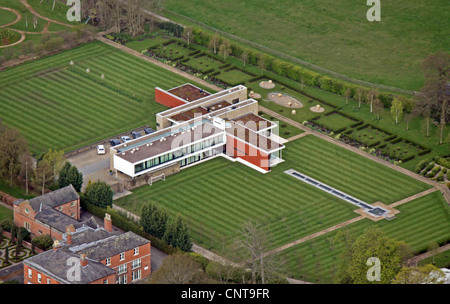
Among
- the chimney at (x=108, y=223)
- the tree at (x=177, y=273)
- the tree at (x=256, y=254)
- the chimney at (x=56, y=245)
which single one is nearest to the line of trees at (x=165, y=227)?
the chimney at (x=108, y=223)

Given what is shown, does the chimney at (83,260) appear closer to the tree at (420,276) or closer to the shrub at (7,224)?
the shrub at (7,224)

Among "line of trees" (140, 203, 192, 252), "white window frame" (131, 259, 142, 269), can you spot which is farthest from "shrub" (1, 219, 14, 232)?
"white window frame" (131, 259, 142, 269)

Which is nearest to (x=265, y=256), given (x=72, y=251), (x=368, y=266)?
(x=368, y=266)

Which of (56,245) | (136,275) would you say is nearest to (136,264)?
(136,275)

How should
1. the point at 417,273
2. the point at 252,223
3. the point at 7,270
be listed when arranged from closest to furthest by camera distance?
the point at 417,273 → the point at 7,270 → the point at 252,223

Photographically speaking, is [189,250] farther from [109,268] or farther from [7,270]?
[7,270]
